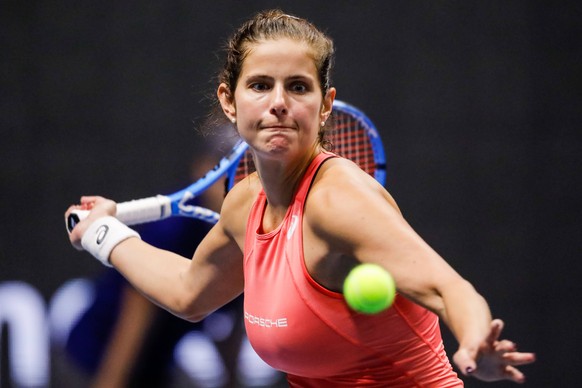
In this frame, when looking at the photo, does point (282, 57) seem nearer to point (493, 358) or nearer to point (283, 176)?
point (283, 176)

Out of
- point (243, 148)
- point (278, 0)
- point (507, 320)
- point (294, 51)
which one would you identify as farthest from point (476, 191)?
point (294, 51)

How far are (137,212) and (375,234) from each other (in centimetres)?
135

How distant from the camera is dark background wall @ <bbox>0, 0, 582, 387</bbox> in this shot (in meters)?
4.02

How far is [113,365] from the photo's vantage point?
3816 millimetres

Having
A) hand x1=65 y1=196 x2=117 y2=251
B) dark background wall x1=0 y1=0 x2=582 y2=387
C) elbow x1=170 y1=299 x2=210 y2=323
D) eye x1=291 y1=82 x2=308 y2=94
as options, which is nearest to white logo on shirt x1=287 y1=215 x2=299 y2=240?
eye x1=291 y1=82 x2=308 y2=94

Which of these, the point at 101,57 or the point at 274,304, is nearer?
the point at 274,304

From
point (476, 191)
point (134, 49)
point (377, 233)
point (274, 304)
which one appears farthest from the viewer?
point (476, 191)

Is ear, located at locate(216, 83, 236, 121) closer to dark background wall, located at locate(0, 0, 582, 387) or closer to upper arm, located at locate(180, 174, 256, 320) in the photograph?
upper arm, located at locate(180, 174, 256, 320)

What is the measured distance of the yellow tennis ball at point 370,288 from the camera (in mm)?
1721

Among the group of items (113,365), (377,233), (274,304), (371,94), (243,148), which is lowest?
(113,365)

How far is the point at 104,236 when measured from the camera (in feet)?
8.59

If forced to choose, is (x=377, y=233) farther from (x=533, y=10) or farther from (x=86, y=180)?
(x=533, y=10)

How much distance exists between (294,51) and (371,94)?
223cm

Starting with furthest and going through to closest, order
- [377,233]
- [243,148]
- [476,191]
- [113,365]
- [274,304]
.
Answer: [476,191], [113,365], [243,148], [274,304], [377,233]
